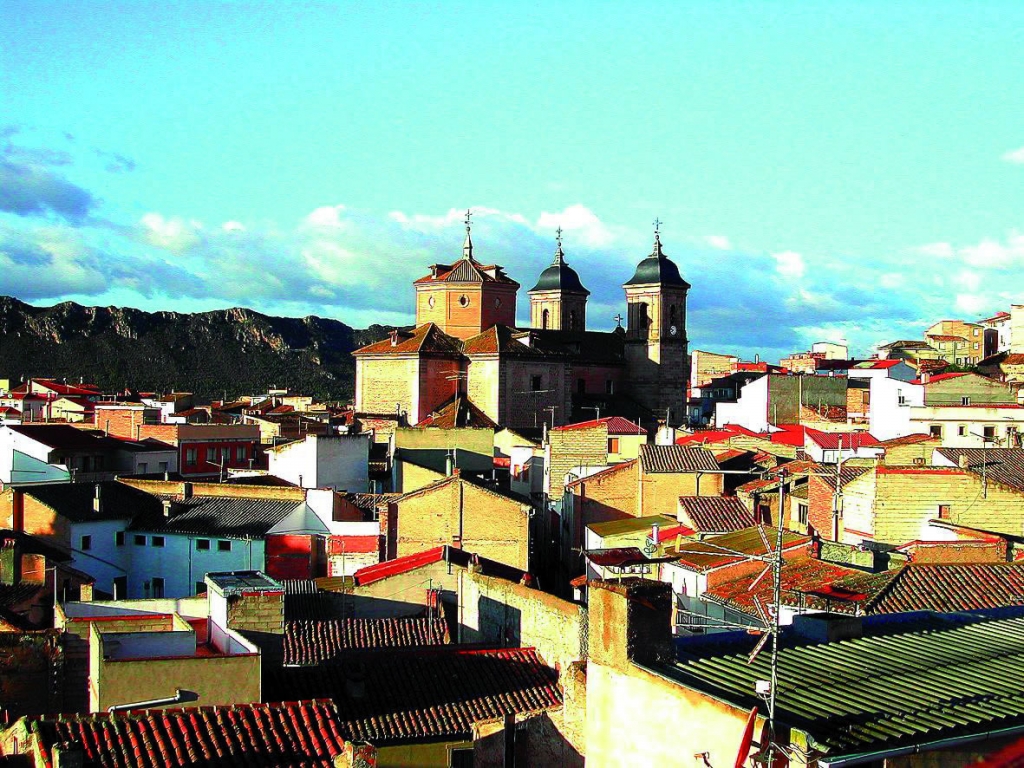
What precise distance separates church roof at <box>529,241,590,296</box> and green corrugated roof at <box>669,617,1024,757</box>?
60770mm

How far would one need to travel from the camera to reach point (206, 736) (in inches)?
451

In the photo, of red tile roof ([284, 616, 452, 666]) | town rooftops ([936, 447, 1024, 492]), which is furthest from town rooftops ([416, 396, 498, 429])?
red tile roof ([284, 616, 452, 666])

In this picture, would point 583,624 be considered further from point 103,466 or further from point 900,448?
point 103,466

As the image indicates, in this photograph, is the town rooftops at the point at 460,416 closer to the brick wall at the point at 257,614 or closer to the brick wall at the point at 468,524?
the brick wall at the point at 468,524

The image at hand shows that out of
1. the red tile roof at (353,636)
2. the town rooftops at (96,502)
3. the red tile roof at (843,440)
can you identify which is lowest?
the red tile roof at (353,636)

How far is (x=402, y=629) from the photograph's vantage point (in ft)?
62.0

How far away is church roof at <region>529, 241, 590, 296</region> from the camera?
71319mm

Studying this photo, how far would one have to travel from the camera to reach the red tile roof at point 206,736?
10945 mm

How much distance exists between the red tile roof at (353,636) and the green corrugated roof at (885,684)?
8795 millimetres

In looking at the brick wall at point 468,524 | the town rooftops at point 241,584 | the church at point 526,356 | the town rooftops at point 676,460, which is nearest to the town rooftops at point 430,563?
the brick wall at point 468,524

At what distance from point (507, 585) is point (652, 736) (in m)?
8.74

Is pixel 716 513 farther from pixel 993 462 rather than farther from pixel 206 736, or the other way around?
pixel 206 736

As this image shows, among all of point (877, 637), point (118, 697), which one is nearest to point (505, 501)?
point (118, 697)

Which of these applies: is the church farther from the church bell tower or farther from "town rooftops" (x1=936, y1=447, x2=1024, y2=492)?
"town rooftops" (x1=936, y1=447, x2=1024, y2=492)
